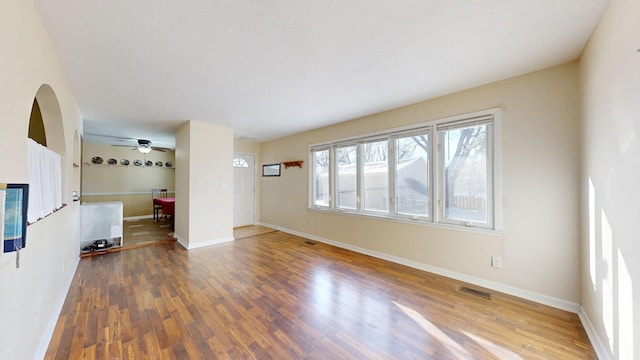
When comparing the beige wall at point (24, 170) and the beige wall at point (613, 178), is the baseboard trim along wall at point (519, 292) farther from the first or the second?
the beige wall at point (24, 170)

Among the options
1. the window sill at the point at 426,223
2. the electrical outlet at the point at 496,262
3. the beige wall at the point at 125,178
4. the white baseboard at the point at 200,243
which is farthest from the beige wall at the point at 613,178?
the beige wall at the point at 125,178

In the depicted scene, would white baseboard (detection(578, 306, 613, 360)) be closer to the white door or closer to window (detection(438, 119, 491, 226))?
window (detection(438, 119, 491, 226))

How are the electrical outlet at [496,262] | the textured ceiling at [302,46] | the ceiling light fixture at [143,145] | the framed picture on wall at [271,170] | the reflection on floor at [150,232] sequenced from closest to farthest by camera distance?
the textured ceiling at [302,46] → the electrical outlet at [496,262] → the reflection on floor at [150,232] → the ceiling light fixture at [143,145] → the framed picture on wall at [271,170]

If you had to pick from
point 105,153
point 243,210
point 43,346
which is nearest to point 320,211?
point 243,210

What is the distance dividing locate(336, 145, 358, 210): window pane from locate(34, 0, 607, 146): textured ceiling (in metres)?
1.29

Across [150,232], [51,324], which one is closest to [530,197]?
[51,324]

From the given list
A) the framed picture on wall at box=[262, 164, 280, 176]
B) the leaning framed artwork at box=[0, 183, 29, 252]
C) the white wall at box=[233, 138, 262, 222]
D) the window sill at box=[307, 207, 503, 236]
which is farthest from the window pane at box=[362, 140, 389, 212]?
the leaning framed artwork at box=[0, 183, 29, 252]

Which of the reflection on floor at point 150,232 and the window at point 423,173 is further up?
the window at point 423,173

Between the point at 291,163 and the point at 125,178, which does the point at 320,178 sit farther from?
the point at 125,178

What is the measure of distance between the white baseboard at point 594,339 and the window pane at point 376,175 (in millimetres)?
2303

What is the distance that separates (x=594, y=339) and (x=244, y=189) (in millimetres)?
6358

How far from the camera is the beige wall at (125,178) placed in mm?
6836

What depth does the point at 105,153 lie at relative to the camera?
23.0ft

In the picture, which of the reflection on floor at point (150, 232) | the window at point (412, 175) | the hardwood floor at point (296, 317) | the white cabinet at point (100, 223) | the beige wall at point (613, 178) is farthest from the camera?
the reflection on floor at point (150, 232)
